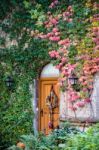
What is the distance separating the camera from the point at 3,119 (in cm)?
1347

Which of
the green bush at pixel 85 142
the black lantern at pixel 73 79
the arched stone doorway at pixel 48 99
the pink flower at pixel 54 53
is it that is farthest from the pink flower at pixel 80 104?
the green bush at pixel 85 142

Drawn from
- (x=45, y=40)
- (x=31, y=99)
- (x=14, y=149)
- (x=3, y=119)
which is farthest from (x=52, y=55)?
(x=14, y=149)

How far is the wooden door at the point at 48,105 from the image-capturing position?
13.0 metres

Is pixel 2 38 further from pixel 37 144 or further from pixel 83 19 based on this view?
pixel 37 144

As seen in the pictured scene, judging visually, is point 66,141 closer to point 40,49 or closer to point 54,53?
point 54,53

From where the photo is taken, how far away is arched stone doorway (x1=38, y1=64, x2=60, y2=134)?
1304 centimetres

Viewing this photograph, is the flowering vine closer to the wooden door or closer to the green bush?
the wooden door

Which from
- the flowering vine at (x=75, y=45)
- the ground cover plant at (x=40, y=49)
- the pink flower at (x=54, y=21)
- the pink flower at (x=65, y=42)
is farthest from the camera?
the pink flower at (x=54, y=21)

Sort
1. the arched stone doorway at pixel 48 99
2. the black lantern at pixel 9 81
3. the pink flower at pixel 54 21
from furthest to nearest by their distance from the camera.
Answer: the black lantern at pixel 9 81, the arched stone doorway at pixel 48 99, the pink flower at pixel 54 21

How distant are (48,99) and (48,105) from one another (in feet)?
0.62

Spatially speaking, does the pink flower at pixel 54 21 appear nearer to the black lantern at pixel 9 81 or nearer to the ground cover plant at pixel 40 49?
the ground cover plant at pixel 40 49

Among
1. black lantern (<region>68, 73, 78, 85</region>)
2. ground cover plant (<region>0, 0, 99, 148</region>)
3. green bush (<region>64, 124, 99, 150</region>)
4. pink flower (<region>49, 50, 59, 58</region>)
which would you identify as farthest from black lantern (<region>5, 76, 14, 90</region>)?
green bush (<region>64, 124, 99, 150</region>)

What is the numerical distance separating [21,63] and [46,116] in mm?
1802

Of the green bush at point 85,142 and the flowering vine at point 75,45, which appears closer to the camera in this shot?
the green bush at point 85,142
